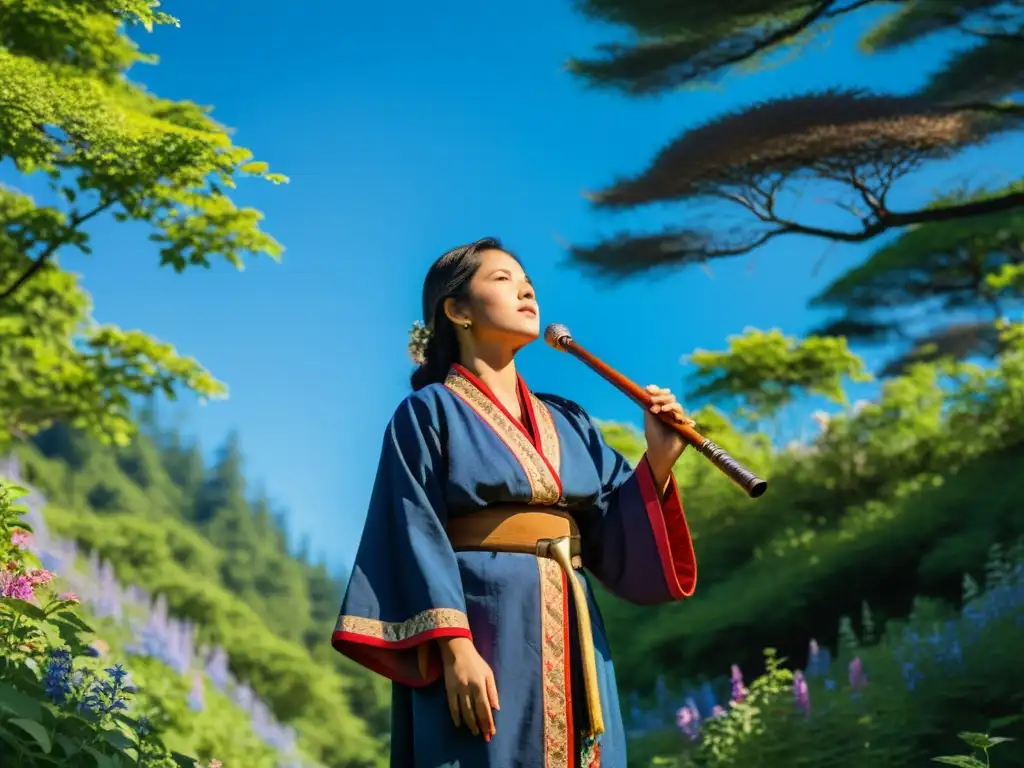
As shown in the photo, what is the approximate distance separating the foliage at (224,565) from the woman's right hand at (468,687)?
7973 mm

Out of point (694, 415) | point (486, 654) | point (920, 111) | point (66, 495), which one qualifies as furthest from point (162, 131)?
point (66, 495)

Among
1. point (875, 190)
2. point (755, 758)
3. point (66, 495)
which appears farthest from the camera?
point (66, 495)

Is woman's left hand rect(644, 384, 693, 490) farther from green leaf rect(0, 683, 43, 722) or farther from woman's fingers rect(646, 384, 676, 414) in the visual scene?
green leaf rect(0, 683, 43, 722)

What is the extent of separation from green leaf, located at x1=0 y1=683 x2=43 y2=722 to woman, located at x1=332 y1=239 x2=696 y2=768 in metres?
0.59

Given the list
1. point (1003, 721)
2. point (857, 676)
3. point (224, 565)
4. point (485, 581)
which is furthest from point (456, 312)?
point (224, 565)

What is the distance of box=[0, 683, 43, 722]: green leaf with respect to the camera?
2.13 metres

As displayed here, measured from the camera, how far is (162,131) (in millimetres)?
4770

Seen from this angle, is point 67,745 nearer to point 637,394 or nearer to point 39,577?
point 39,577

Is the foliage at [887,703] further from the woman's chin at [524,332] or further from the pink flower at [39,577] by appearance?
the pink flower at [39,577]

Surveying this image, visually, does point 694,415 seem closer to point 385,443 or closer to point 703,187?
point 703,187

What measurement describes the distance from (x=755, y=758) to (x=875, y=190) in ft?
9.72

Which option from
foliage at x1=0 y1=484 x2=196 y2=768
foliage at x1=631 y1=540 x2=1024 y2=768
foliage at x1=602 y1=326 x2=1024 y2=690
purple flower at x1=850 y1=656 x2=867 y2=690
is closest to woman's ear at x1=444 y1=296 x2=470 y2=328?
foliage at x1=0 y1=484 x2=196 y2=768

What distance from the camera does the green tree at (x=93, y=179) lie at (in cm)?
460

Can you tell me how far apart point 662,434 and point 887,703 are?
2.39 meters
